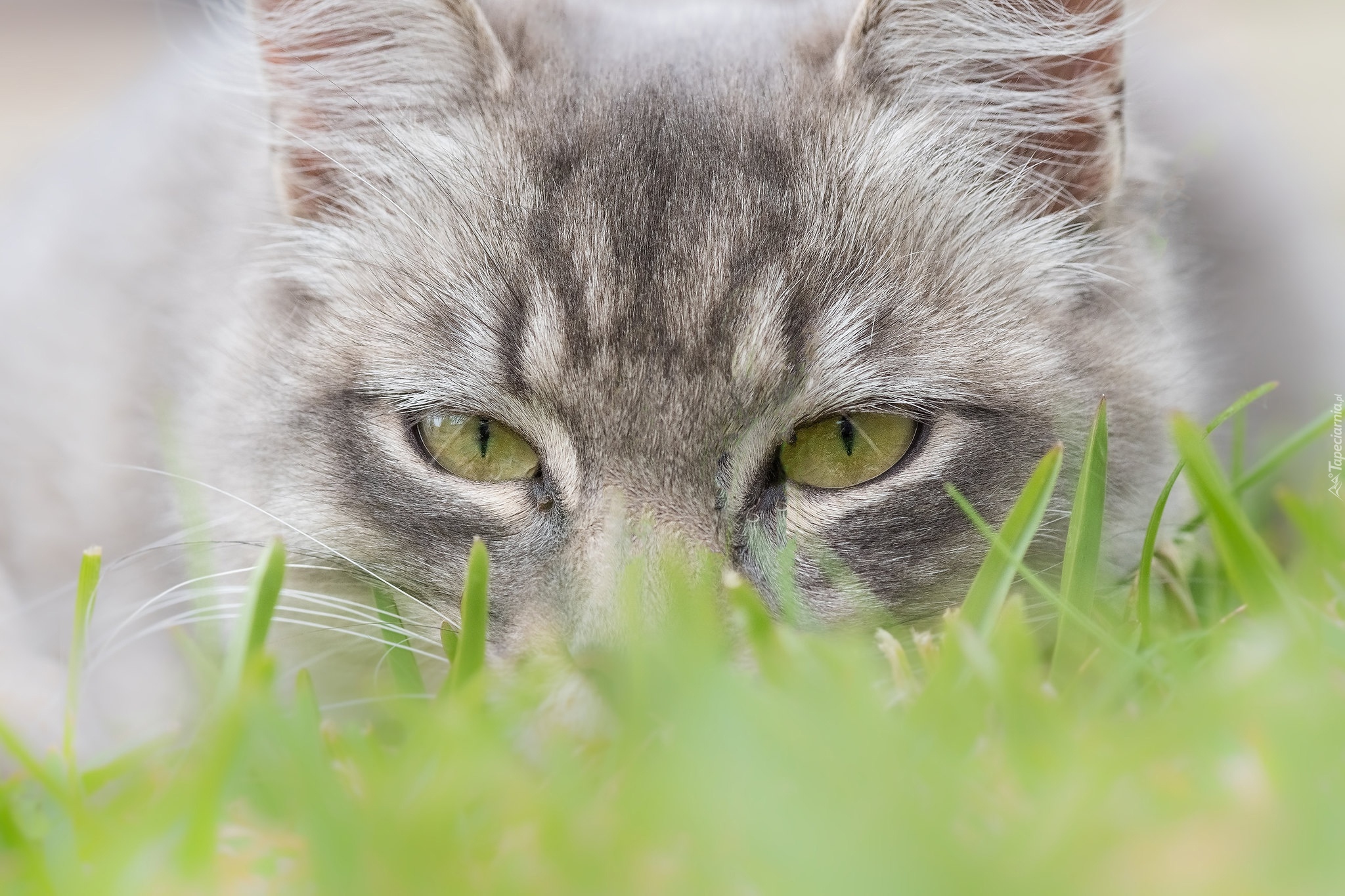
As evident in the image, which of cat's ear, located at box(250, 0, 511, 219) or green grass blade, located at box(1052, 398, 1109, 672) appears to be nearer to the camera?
green grass blade, located at box(1052, 398, 1109, 672)

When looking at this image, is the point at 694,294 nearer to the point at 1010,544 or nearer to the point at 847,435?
the point at 847,435

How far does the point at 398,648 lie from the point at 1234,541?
38.1 inches

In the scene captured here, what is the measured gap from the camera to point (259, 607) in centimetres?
125

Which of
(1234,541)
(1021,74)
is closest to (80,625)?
(1234,541)

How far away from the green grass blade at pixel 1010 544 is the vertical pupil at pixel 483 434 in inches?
25.0

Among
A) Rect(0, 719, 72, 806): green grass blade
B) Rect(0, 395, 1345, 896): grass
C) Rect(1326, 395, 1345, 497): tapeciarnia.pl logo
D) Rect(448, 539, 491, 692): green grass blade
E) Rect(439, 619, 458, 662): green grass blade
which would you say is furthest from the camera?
Rect(1326, 395, 1345, 497): tapeciarnia.pl logo

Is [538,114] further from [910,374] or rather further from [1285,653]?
[1285,653]

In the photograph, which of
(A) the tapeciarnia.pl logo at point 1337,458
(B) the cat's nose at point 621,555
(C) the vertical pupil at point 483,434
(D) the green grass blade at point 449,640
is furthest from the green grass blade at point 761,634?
(A) the tapeciarnia.pl logo at point 1337,458

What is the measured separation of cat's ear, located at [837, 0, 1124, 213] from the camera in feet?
5.18

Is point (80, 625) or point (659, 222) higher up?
point (659, 222)

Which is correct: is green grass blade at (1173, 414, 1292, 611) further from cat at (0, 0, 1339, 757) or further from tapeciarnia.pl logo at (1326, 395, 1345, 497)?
tapeciarnia.pl logo at (1326, 395, 1345, 497)

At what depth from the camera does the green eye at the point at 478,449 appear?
4.98ft

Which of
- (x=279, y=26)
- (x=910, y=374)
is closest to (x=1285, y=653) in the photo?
(x=910, y=374)

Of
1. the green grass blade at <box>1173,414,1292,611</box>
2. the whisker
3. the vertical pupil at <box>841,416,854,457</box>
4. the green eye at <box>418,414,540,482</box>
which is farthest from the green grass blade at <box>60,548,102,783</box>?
the green grass blade at <box>1173,414,1292,611</box>
